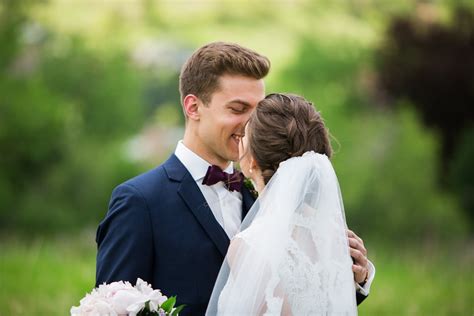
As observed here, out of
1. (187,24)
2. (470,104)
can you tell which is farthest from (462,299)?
(187,24)

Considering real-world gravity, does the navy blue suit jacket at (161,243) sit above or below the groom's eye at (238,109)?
below

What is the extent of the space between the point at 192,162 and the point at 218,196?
0.21m

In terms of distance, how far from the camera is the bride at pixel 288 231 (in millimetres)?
3322

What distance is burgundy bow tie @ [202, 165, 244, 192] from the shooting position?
153 inches

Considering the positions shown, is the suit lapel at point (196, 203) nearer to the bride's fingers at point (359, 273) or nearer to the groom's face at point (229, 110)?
the groom's face at point (229, 110)

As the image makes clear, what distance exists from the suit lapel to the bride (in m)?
0.21

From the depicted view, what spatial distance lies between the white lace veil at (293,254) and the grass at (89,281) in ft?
14.7

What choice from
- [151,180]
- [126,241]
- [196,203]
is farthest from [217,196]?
[126,241]

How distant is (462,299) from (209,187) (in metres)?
7.04

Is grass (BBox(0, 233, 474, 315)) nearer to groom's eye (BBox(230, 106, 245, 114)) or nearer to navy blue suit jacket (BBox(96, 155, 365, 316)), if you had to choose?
navy blue suit jacket (BBox(96, 155, 365, 316))

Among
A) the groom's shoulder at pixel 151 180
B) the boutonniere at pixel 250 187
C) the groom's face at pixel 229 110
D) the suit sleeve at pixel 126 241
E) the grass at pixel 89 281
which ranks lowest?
the suit sleeve at pixel 126 241

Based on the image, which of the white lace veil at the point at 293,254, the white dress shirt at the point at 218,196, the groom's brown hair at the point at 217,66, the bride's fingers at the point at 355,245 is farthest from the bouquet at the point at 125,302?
the groom's brown hair at the point at 217,66

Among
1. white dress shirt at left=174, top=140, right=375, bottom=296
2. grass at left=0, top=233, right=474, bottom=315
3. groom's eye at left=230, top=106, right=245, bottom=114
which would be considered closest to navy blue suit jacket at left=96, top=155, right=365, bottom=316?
white dress shirt at left=174, top=140, right=375, bottom=296

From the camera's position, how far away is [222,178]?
392 cm
